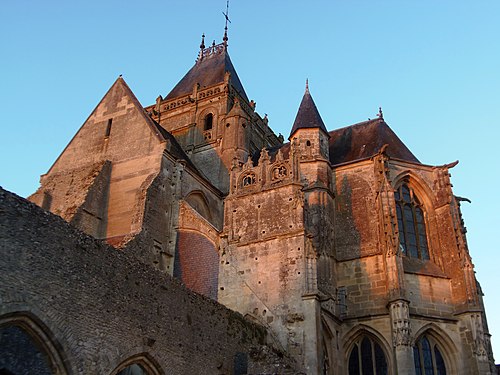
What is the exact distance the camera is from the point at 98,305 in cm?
874

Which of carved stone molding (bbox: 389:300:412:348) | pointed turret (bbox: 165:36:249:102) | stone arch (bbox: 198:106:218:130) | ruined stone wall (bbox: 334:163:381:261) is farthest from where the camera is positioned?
pointed turret (bbox: 165:36:249:102)

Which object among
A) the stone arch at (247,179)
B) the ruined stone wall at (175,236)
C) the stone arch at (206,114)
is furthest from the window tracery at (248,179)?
the stone arch at (206,114)

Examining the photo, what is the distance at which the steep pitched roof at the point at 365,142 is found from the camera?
20078 millimetres

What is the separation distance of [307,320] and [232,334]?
226 centimetres

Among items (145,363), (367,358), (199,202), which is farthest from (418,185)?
(145,363)

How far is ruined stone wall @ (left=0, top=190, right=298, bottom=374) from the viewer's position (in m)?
7.76

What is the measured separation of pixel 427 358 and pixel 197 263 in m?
7.08

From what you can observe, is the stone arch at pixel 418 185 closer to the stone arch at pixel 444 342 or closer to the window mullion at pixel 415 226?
the window mullion at pixel 415 226

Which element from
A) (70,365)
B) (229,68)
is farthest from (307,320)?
(229,68)

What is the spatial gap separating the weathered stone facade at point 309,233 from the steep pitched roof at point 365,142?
8 cm

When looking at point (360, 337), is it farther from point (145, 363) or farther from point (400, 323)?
point (145, 363)

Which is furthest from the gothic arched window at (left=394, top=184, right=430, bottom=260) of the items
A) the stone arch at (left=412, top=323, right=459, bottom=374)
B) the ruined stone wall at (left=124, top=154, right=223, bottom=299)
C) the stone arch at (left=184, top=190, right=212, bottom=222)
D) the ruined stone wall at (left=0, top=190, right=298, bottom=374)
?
the ruined stone wall at (left=0, top=190, right=298, bottom=374)

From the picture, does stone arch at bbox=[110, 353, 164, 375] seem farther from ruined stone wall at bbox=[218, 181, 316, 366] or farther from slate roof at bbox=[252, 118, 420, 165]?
slate roof at bbox=[252, 118, 420, 165]

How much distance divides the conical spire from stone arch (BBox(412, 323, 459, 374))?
25.4 ft
